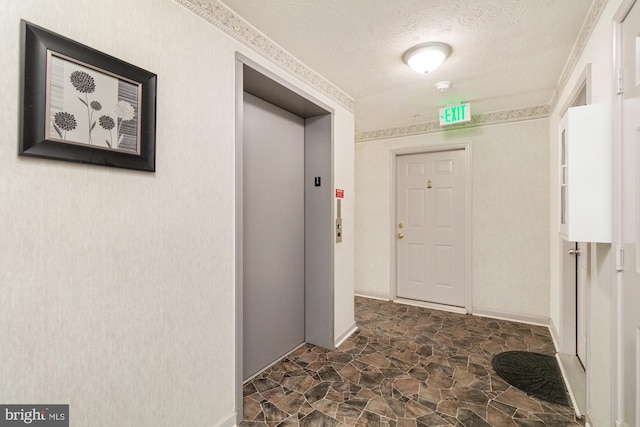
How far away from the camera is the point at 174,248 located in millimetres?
1455

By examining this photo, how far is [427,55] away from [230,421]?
9.27 feet

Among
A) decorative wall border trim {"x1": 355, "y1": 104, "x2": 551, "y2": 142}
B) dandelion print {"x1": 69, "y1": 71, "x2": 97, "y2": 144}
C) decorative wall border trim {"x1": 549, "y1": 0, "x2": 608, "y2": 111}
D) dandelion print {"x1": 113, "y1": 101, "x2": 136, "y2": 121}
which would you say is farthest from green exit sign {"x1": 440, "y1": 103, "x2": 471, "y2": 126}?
dandelion print {"x1": 69, "y1": 71, "x2": 97, "y2": 144}

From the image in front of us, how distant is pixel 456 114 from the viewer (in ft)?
10.5

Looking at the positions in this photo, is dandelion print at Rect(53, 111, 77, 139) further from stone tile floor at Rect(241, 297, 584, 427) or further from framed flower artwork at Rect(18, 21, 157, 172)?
stone tile floor at Rect(241, 297, 584, 427)

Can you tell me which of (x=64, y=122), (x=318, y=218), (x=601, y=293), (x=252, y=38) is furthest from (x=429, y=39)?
(x=64, y=122)

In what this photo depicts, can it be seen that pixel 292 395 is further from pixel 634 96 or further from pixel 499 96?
pixel 499 96

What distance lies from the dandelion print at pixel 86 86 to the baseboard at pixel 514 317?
415 cm

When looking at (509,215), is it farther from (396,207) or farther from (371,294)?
(371,294)

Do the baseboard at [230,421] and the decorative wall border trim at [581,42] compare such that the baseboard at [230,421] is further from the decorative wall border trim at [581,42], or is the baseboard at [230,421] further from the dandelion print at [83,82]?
the decorative wall border trim at [581,42]

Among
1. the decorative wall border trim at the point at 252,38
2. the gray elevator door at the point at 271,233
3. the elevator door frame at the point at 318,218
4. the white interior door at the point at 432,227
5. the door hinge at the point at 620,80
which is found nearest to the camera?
the door hinge at the point at 620,80

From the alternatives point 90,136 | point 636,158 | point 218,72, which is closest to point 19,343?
point 90,136

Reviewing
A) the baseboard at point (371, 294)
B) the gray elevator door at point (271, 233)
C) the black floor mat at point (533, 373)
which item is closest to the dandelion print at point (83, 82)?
the gray elevator door at point (271, 233)

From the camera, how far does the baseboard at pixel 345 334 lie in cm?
284

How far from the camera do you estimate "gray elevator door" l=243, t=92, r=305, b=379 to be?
7.54 ft
